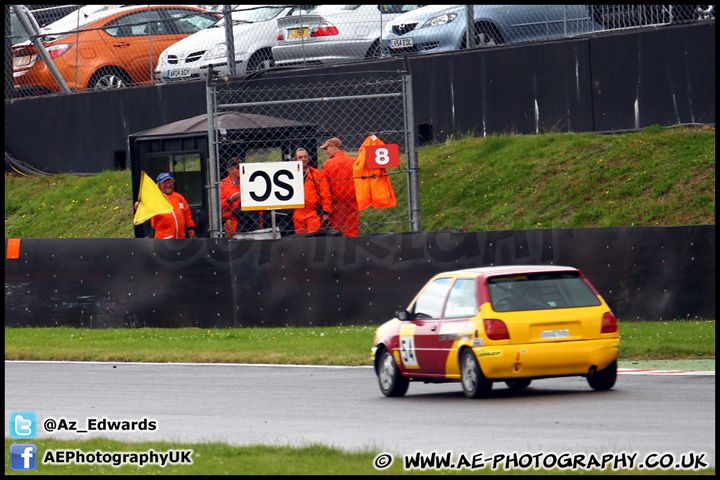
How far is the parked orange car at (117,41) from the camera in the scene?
26.5 m

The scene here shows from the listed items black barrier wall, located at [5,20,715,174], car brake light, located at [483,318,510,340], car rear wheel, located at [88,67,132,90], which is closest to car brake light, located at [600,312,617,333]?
car brake light, located at [483,318,510,340]

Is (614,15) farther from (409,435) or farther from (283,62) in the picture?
(409,435)

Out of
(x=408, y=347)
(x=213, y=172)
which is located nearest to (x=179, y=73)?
(x=213, y=172)

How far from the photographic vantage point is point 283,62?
2462 cm

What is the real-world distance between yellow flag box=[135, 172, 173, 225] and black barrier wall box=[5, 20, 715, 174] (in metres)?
4.39

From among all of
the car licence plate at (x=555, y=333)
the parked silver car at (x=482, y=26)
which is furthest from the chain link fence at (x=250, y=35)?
the car licence plate at (x=555, y=333)

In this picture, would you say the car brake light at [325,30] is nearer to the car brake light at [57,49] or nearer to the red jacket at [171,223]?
the red jacket at [171,223]

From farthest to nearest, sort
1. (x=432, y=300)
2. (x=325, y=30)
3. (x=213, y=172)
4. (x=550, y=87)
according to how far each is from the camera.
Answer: (x=325, y=30) < (x=550, y=87) < (x=213, y=172) < (x=432, y=300)

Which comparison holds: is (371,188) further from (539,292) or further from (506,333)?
(506,333)

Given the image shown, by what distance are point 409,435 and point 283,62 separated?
54.7ft

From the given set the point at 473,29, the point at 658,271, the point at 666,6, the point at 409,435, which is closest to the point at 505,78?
the point at 473,29

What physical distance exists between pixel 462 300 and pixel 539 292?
72cm

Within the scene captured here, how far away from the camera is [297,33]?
24219mm

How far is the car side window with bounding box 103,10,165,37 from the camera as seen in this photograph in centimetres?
2631
